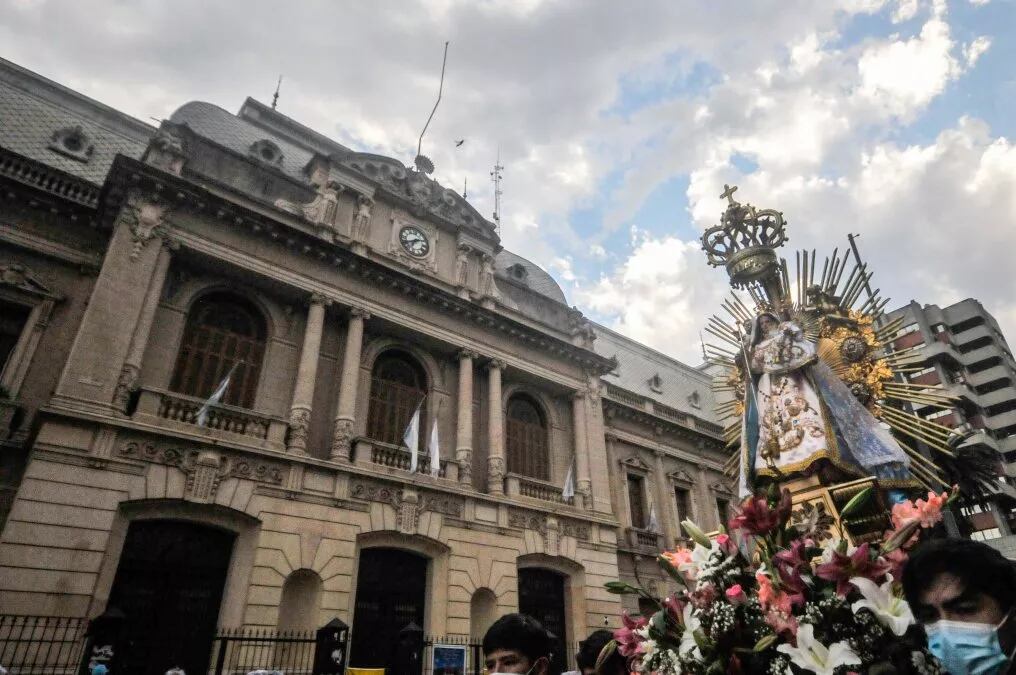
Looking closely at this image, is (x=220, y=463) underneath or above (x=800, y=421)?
above

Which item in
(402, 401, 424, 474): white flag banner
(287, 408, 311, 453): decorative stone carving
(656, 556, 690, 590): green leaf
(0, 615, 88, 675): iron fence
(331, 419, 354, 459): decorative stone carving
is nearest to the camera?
(656, 556, 690, 590): green leaf

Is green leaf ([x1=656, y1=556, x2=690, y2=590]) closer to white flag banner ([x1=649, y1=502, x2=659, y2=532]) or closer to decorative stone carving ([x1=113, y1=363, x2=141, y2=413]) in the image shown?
decorative stone carving ([x1=113, y1=363, x2=141, y2=413])

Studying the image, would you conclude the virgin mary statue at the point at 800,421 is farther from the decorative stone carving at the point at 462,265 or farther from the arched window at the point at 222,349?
the arched window at the point at 222,349

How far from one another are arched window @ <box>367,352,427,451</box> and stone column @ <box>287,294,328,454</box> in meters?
1.97

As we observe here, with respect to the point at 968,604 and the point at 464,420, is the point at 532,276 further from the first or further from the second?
the point at 968,604

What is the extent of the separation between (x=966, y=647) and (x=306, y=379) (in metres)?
14.5

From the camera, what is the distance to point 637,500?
2372 cm

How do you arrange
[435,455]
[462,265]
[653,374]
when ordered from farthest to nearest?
[653,374] → [462,265] → [435,455]

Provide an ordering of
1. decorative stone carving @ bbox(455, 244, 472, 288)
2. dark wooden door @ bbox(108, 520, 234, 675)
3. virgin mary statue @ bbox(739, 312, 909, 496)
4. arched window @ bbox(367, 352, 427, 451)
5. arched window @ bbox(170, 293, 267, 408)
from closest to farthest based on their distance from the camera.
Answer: virgin mary statue @ bbox(739, 312, 909, 496) → dark wooden door @ bbox(108, 520, 234, 675) → arched window @ bbox(170, 293, 267, 408) → arched window @ bbox(367, 352, 427, 451) → decorative stone carving @ bbox(455, 244, 472, 288)

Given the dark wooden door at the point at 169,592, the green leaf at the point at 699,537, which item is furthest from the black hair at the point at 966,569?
the dark wooden door at the point at 169,592

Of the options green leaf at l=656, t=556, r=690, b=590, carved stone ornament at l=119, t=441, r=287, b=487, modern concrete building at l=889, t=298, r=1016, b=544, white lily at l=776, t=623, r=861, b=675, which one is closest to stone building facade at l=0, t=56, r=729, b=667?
carved stone ornament at l=119, t=441, r=287, b=487

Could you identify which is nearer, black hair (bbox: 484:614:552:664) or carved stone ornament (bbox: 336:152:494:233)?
black hair (bbox: 484:614:552:664)

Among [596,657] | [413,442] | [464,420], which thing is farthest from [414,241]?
[596,657]

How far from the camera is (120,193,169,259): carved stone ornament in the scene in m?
13.9
